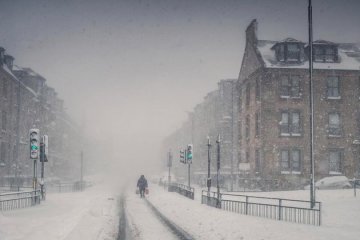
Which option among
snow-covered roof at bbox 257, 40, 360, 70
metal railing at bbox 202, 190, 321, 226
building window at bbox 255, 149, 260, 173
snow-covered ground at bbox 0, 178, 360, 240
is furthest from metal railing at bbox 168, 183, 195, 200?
snow-covered roof at bbox 257, 40, 360, 70

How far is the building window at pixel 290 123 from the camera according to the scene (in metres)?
41.2

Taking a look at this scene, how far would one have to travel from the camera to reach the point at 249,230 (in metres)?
14.6

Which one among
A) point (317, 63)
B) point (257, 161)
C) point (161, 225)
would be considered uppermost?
point (317, 63)

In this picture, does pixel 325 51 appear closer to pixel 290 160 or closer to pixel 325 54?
pixel 325 54

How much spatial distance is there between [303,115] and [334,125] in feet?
11.1

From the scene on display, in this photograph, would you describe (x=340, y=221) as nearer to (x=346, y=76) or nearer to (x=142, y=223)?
(x=142, y=223)

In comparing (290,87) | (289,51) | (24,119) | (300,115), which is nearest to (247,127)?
(300,115)

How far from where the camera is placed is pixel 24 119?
53094 mm

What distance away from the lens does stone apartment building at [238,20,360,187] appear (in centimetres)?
4084

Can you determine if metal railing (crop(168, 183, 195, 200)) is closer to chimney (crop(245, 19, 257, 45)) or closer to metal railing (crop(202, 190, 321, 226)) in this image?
metal railing (crop(202, 190, 321, 226))

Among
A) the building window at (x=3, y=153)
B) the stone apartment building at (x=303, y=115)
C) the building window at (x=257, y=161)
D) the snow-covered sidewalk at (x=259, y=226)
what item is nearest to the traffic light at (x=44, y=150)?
the snow-covered sidewalk at (x=259, y=226)

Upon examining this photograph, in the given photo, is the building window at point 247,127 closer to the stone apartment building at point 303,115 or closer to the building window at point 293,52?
the stone apartment building at point 303,115

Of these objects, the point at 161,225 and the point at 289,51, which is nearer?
the point at 161,225

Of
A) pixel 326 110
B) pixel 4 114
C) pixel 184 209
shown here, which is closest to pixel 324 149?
pixel 326 110
